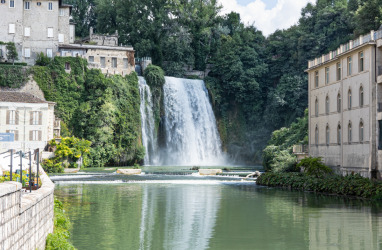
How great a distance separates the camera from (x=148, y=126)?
67250 mm

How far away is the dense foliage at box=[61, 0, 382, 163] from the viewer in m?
72.9

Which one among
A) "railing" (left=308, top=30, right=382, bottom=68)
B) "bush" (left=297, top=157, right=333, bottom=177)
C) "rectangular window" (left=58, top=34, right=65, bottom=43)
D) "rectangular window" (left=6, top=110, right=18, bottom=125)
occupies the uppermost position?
"rectangular window" (left=58, top=34, right=65, bottom=43)

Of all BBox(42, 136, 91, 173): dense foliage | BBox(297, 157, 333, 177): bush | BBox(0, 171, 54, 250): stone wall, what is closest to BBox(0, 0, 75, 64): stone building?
BBox(42, 136, 91, 173): dense foliage

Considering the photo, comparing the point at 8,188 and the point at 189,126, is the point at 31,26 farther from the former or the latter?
the point at 8,188

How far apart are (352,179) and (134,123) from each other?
35199 mm

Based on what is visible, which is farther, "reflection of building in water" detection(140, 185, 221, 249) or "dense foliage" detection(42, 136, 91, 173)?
"dense foliage" detection(42, 136, 91, 173)

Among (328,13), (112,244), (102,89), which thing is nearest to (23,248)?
(112,244)

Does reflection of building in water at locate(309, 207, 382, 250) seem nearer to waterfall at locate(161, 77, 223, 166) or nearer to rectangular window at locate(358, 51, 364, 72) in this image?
rectangular window at locate(358, 51, 364, 72)

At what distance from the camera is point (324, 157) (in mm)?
41531

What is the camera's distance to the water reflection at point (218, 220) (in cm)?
1742

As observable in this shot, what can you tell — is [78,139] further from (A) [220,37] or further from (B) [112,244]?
(B) [112,244]

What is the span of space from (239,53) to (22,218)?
68159mm

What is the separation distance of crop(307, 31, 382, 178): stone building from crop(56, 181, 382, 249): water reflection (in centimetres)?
511

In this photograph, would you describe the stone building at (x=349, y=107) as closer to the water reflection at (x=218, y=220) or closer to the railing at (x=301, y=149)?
the railing at (x=301, y=149)
